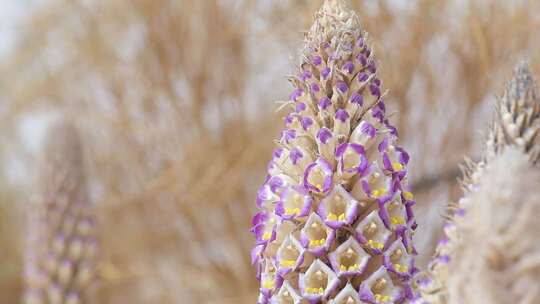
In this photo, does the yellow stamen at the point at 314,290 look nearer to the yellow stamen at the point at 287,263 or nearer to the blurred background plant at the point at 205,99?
the yellow stamen at the point at 287,263

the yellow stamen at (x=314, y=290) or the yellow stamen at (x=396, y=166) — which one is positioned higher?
the yellow stamen at (x=396, y=166)

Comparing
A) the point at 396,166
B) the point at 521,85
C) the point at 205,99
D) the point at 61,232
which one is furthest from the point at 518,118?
the point at 205,99

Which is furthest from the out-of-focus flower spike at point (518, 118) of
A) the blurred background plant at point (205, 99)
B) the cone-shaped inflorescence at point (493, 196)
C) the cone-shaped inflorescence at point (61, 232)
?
the cone-shaped inflorescence at point (61, 232)

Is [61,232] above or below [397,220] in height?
above

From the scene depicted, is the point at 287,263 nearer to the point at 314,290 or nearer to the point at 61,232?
the point at 314,290

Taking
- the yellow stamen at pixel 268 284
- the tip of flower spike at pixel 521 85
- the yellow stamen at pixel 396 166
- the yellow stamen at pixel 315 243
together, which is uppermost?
the yellow stamen at pixel 396 166

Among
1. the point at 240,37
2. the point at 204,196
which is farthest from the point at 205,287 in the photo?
the point at 240,37
